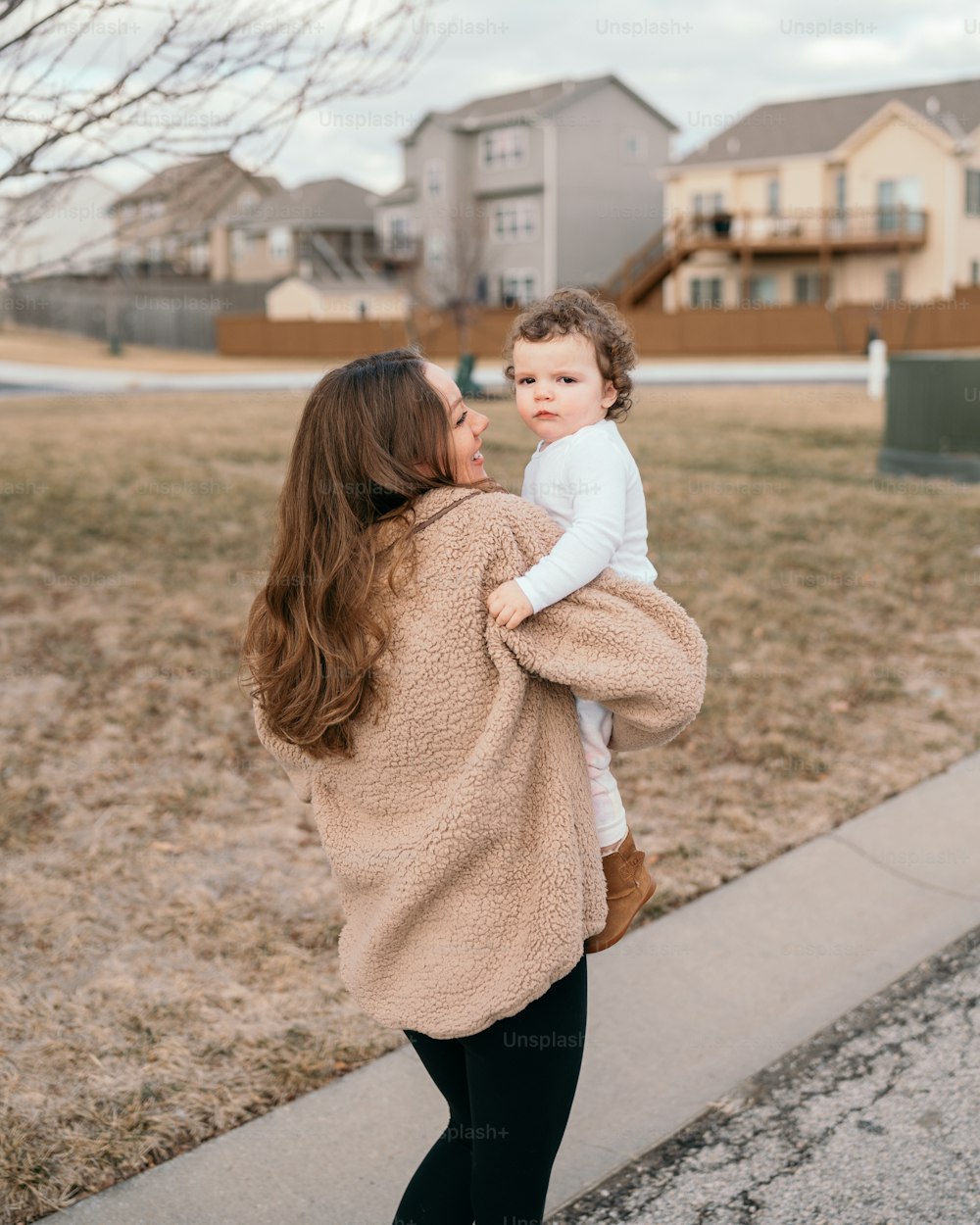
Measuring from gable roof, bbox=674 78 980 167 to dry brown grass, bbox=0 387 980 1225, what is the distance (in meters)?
36.6

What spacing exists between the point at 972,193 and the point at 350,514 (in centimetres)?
4648

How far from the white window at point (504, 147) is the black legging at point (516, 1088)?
4938cm

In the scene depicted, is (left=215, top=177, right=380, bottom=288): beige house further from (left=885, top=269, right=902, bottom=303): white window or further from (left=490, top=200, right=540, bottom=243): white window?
(left=885, top=269, right=902, bottom=303): white window

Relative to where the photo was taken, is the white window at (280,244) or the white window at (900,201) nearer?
the white window at (900,201)

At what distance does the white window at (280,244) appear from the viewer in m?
59.2

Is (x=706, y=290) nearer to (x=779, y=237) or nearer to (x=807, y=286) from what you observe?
(x=779, y=237)

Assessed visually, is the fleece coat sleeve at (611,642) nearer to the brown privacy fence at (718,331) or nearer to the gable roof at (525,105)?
the brown privacy fence at (718,331)

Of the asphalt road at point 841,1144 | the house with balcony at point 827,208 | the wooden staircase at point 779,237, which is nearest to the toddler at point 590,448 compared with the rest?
the asphalt road at point 841,1144

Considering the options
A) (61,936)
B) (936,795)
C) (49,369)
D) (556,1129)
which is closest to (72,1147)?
(61,936)

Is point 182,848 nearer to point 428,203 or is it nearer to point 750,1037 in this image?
point 750,1037

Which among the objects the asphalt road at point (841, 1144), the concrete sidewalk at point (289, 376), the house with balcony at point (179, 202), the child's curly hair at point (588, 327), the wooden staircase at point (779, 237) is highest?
the wooden staircase at point (779, 237)

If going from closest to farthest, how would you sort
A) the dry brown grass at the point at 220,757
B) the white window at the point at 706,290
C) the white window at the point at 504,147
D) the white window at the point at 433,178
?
the dry brown grass at the point at 220,757 → the white window at the point at 706,290 → the white window at the point at 504,147 → the white window at the point at 433,178

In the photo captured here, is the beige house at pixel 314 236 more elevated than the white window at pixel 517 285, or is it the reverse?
the beige house at pixel 314 236

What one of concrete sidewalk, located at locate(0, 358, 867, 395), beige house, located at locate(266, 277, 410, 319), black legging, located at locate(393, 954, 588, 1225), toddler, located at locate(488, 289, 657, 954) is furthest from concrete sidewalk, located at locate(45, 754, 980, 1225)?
beige house, located at locate(266, 277, 410, 319)
